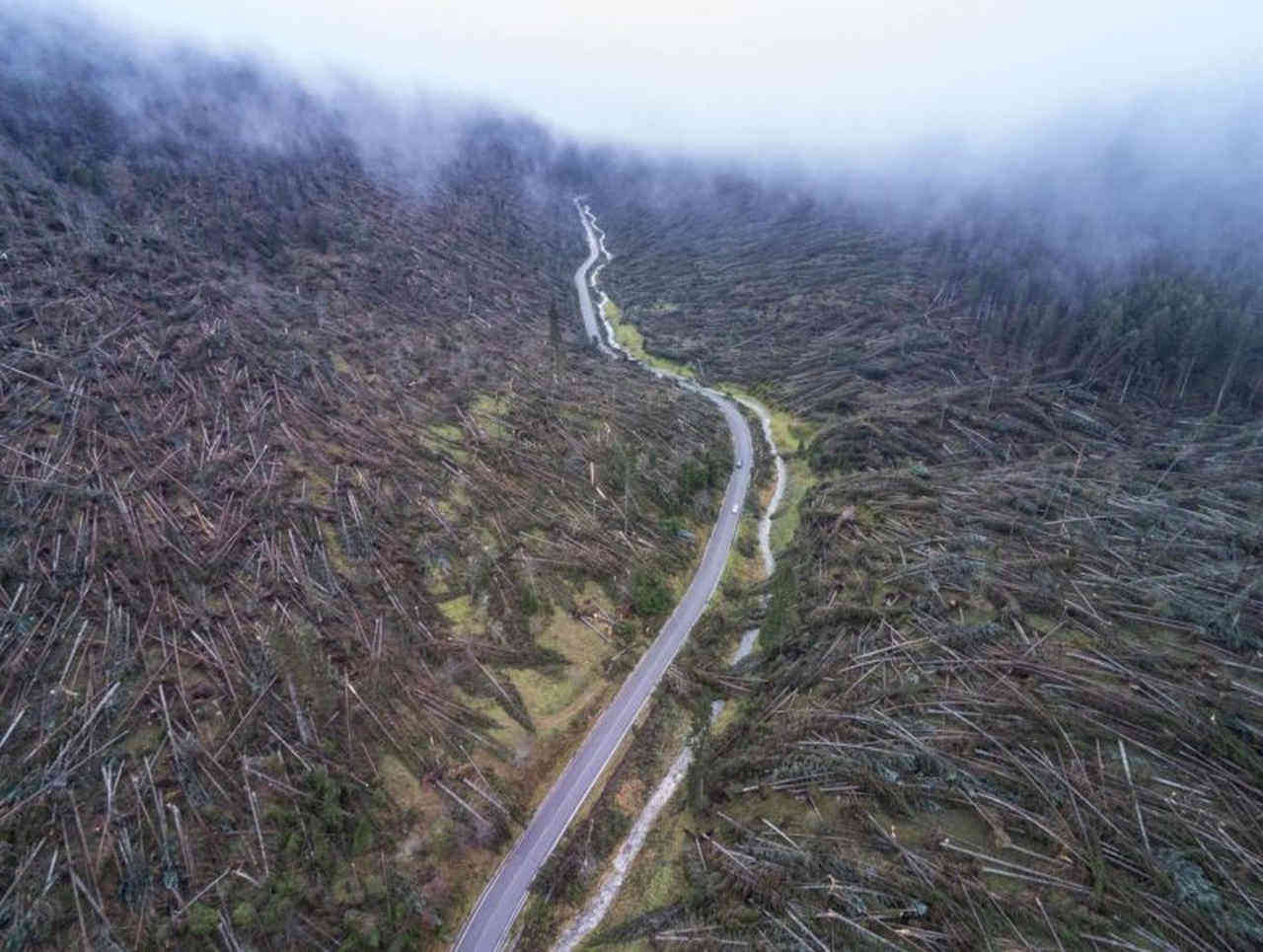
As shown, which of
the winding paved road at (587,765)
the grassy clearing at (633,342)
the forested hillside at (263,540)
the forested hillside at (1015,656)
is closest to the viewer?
the forested hillside at (1015,656)

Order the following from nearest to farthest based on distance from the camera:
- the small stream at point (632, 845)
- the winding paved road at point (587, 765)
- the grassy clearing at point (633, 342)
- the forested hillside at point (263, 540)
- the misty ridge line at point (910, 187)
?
the forested hillside at point (263, 540), the small stream at point (632, 845), the winding paved road at point (587, 765), the misty ridge line at point (910, 187), the grassy clearing at point (633, 342)

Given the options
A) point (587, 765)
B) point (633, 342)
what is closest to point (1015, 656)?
point (587, 765)

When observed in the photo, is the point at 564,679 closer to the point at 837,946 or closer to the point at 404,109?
the point at 837,946

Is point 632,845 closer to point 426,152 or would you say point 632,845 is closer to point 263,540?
point 263,540

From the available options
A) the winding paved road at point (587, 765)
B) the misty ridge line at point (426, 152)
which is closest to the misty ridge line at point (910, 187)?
the misty ridge line at point (426, 152)

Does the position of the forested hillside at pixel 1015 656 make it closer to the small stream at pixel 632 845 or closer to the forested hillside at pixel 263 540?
the small stream at pixel 632 845

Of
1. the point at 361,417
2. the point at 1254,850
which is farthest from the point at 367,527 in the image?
the point at 1254,850

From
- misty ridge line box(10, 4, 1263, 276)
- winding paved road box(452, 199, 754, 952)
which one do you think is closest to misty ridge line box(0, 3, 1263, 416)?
misty ridge line box(10, 4, 1263, 276)
